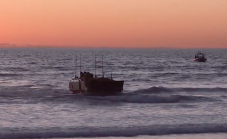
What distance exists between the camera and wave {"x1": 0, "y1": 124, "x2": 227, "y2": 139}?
22766 mm

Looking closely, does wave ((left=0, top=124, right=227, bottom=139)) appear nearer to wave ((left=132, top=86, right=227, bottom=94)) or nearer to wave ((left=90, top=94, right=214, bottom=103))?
wave ((left=90, top=94, right=214, bottom=103))

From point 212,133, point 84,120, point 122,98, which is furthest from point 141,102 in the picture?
point 212,133

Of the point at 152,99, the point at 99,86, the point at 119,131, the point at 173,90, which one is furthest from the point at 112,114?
the point at 173,90

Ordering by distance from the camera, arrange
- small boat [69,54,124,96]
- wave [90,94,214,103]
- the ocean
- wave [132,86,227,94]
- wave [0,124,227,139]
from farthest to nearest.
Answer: wave [132,86,227,94], small boat [69,54,124,96], wave [90,94,214,103], the ocean, wave [0,124,227,139]

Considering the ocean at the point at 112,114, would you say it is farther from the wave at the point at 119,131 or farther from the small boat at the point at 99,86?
the small boat at the point at 99,86

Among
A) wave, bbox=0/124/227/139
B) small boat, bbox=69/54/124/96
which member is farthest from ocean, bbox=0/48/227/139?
small boat, bbox=69/54/124/96

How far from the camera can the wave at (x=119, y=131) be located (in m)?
22.8

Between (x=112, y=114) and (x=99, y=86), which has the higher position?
(x=99, y=86)

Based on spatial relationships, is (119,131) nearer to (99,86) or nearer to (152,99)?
(152,99)

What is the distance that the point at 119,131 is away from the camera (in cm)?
2350

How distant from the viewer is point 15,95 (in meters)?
39.2

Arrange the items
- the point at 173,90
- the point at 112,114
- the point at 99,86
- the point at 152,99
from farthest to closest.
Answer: the point at 173,90 → the point at 99,86 → the point at 152,99 → the point at 112,114

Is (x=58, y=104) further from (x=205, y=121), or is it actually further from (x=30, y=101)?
(x=205, y=121)

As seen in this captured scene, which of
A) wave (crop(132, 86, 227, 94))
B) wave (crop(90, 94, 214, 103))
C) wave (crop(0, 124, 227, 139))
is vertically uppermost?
wave (crop(0, 124, 227, 139))
